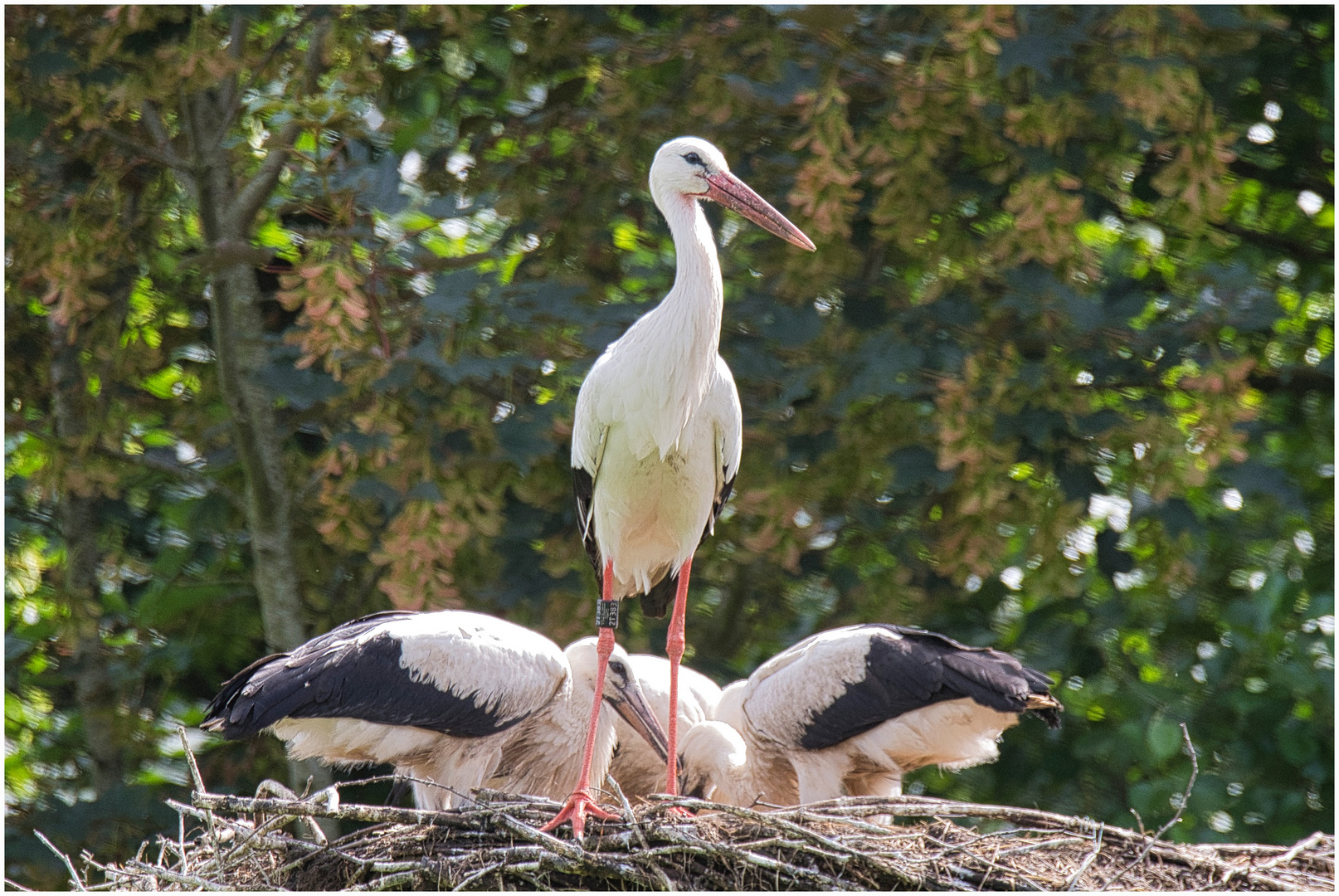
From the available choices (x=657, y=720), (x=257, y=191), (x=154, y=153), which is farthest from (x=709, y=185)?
(x=154, y=153)

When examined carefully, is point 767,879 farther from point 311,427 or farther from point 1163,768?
point 311,427

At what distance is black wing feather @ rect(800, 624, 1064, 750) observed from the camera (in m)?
4.63

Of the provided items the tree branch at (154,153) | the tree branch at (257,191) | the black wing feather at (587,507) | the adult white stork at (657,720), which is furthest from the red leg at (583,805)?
the tree branch at (154,153)

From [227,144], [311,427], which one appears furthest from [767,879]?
[227,144]

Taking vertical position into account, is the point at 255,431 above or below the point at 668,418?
below

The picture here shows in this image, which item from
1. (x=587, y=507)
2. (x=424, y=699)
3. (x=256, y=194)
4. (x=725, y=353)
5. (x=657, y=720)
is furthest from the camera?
(x=256, y=194)

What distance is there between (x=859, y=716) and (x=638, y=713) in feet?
2.62

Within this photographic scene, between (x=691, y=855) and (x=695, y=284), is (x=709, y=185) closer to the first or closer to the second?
(x=695, y=284)

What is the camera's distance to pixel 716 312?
162 inches

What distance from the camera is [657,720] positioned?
5.38 m

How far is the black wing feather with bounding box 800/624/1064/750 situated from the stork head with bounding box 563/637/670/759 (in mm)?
529

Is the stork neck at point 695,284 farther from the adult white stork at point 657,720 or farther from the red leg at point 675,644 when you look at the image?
the adult white stork at point 657,720

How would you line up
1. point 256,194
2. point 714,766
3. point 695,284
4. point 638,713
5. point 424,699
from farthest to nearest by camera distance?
1. point 256,194
2. point 638,713
3. point 714,766
4. point 424,699
5. point 695,284

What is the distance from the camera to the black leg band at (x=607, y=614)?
15.1 feet
